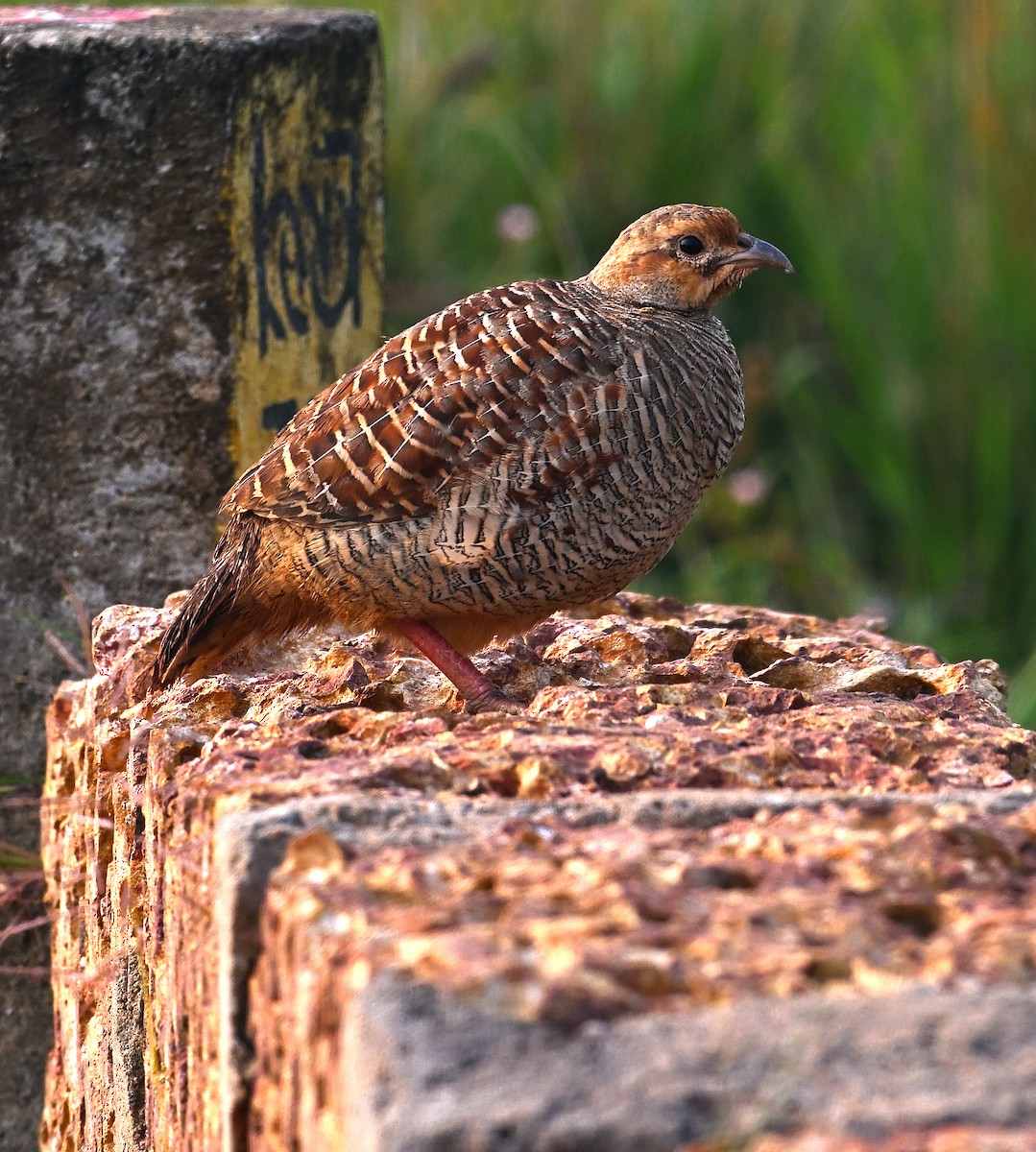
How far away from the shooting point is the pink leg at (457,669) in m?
3.03

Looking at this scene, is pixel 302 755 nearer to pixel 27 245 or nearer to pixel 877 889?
pixel 877 889

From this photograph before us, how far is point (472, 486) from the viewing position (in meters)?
3.10

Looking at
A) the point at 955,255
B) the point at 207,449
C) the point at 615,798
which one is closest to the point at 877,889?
the point at 615,798

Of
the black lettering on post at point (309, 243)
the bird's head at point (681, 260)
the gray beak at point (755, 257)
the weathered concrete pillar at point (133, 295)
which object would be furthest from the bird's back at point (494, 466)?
the black lettering on post at point (309, 243)

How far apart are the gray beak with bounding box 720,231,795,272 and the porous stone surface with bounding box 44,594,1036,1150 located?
0.88 m

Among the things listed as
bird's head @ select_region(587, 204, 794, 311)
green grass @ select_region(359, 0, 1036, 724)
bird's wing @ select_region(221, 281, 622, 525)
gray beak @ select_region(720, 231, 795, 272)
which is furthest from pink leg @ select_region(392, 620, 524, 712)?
green grass @ select_region(359, 0, 1036, 724)

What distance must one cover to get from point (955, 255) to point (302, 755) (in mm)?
4840

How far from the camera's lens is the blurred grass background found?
6555 millimetres

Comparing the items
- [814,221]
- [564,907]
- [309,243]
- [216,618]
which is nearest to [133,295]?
[309,243]

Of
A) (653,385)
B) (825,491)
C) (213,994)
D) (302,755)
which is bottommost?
(825,491)

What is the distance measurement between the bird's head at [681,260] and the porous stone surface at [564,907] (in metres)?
0.80

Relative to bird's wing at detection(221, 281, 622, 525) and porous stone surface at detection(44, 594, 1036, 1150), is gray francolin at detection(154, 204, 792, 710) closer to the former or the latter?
bird's wing at detection(221, 281, 622, 525)

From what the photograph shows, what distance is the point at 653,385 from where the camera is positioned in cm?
323

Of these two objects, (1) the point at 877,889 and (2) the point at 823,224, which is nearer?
(1) the point at 877,889
